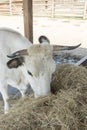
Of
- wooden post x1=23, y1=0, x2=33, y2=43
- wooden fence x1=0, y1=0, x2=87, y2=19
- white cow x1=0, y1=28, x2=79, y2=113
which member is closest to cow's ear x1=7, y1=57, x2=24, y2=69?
white cow x1=0, y1=28, x2=79, y2=113

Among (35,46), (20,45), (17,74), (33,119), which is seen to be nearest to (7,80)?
(17,74)

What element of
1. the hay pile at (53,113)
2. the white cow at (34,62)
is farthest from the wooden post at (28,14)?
the hay pile at (53,113)

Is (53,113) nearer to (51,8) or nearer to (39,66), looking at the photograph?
(39,66)

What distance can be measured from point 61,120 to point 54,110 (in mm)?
A: 135

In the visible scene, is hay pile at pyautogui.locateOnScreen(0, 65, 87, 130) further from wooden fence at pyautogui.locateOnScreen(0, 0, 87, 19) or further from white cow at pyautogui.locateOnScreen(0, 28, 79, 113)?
wooden fence at pyautogui.locateOnScreen(0, 0, 87, 19)

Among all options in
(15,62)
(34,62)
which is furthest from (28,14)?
(34,62)

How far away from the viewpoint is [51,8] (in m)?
18.4

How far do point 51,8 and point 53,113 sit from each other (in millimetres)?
16403

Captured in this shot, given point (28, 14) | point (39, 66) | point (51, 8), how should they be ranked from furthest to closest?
point (51, 8), point (28, 14), point (39, 66)

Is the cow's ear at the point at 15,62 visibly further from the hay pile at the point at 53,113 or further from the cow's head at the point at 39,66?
the hay pile at the point at 53,113

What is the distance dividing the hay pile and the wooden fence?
1498 cm

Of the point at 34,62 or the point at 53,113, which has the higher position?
the point at 34,62

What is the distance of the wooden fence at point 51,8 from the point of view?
18031 millimetres

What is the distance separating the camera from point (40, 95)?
2895mm
